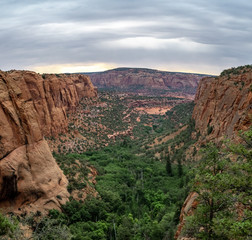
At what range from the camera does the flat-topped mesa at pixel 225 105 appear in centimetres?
3905

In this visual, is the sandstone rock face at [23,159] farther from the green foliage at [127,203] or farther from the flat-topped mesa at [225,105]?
the flat-topped mesa at [225,105]

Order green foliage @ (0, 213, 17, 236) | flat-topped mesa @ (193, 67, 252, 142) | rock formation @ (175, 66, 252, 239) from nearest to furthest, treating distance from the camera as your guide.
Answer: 1. green foliage @ (0, 213, 17, 236)
2. rock formation @ (175, 66, 252, 239)
3. flat-topped mesa @ (193, 67, 252, 142)

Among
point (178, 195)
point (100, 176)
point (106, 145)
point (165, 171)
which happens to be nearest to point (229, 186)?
point (178, 195)

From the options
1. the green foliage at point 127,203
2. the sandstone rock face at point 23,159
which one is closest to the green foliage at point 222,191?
the green foliage at point 127,203

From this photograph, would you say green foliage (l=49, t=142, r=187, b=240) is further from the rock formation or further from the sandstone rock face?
the rock formation

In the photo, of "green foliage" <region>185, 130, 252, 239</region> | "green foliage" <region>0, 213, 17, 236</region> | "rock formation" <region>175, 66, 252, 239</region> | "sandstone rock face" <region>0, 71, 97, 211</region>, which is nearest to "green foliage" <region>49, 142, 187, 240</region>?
"sandstone rock face" <region>0, 71, 97, 211</region>

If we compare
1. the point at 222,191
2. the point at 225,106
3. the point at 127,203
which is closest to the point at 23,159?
the point at 127,203

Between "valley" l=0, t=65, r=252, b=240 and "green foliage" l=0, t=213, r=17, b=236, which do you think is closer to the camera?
Answer: "green foliage" l=0, t=213, r=17, b=236

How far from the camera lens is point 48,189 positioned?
28984mm

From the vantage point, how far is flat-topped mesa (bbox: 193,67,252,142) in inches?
1537

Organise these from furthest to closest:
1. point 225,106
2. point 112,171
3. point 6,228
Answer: point 112,171 → point 225,106 → point 6,228

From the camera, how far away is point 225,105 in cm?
4941

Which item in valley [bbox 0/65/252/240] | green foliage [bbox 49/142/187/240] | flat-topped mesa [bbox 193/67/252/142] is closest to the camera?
valley [bbox 0/65/252/240]

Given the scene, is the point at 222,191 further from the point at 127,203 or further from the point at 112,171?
the point at 112,171
